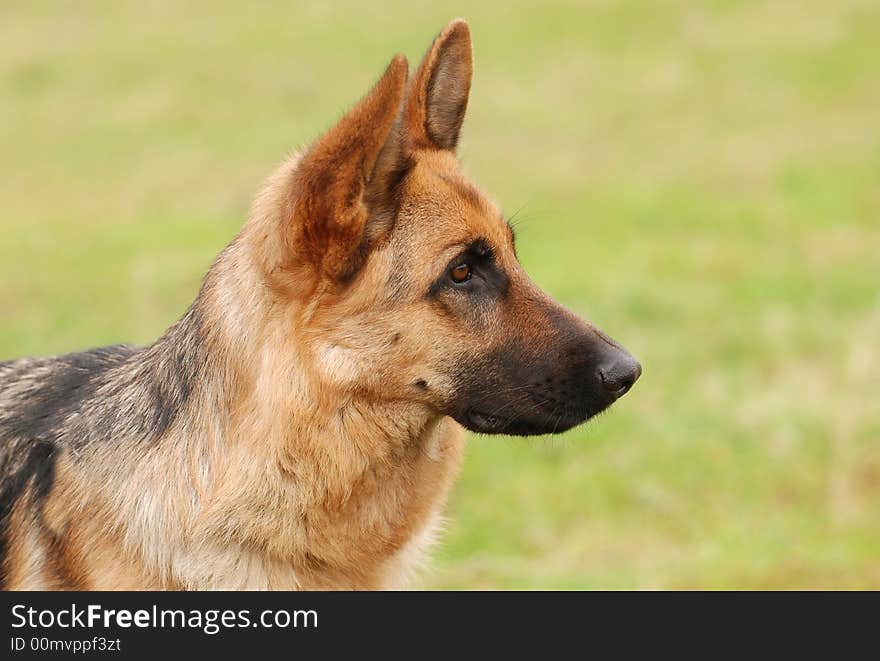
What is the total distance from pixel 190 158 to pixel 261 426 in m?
17.7

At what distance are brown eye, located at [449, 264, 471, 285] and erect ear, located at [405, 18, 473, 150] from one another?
599 millimetres

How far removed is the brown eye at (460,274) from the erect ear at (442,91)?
23.6 inches

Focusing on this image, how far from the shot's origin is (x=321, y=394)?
457cm

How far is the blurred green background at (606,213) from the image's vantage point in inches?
368

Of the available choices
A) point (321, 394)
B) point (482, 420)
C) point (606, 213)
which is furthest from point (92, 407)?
point (606, 213)

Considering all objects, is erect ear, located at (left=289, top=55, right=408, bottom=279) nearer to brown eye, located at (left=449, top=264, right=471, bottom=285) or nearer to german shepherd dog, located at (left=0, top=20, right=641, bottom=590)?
german shepherd dog, located at (left=0, top=20, right=641, bottom=590)

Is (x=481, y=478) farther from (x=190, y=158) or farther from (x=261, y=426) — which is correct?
(x=190, y=158)

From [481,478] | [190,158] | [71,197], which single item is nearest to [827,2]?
[190,158]

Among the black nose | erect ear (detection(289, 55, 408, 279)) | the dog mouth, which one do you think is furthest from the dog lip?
erect ear (detection(289, 55, 408, 279))

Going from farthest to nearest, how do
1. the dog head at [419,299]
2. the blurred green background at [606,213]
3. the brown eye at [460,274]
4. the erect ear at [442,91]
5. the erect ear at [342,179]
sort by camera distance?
the blurred green background at [606,213], the erect ear at [442,91], the brown eye at [460,274], the dog head at [419,299], the erect ear at [342,179]

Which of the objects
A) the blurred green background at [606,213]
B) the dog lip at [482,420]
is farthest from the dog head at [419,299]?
the blurred green background at [606,213]

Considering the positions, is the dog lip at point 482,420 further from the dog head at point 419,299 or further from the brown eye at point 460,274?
the brown eye at point 460,274

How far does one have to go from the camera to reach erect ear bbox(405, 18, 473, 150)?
5.01 meters

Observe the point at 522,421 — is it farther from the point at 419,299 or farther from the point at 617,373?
the point at 419,299
